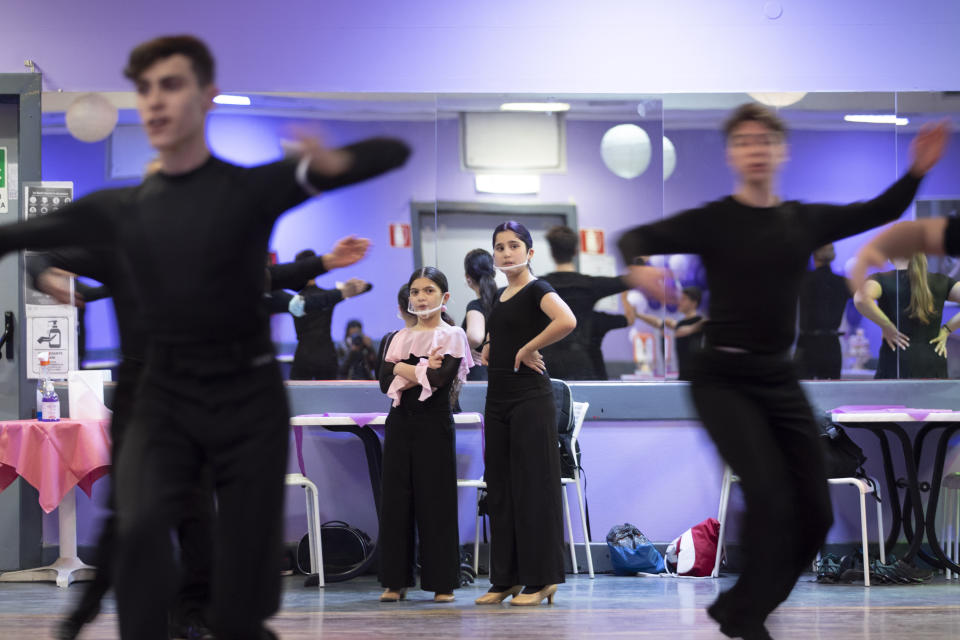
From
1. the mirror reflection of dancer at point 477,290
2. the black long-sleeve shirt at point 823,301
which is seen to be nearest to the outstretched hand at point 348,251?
the mirror reflection of dancer at point 477,290

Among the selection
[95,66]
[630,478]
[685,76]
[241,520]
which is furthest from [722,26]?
[241,520]

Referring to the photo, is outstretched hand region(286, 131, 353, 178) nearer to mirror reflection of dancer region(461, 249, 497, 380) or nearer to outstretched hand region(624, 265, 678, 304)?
outstretched hand region(624, 265, 678, 304)

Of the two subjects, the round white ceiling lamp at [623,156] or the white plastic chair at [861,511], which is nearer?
the white plastic chair at [861,511]

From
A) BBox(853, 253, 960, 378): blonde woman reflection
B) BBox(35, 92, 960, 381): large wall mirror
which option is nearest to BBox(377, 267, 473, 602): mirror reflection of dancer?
BBox(35, 92, 960, 381): large wall mirror

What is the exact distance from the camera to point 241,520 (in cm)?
230

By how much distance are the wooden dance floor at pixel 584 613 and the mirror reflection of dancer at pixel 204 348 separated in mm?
2128

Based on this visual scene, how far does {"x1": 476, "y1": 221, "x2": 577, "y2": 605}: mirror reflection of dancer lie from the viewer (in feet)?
17.2

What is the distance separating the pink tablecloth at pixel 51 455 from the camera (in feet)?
19.4

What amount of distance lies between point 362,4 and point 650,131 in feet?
6.86

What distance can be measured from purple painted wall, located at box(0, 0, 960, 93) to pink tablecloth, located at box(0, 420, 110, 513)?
8.40 feet

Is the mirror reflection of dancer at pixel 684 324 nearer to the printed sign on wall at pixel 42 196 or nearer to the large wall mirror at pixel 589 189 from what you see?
the large wall mirror at pixel 589 189

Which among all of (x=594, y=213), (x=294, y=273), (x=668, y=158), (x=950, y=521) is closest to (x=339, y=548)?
(x=594, y=213)

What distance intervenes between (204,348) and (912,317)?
576 centimetres

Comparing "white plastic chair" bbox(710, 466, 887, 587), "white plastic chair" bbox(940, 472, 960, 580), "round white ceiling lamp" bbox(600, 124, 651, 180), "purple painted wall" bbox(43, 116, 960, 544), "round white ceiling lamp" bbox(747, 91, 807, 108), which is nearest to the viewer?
"white plastic chair" bbox(710, 466, 887, 587)
